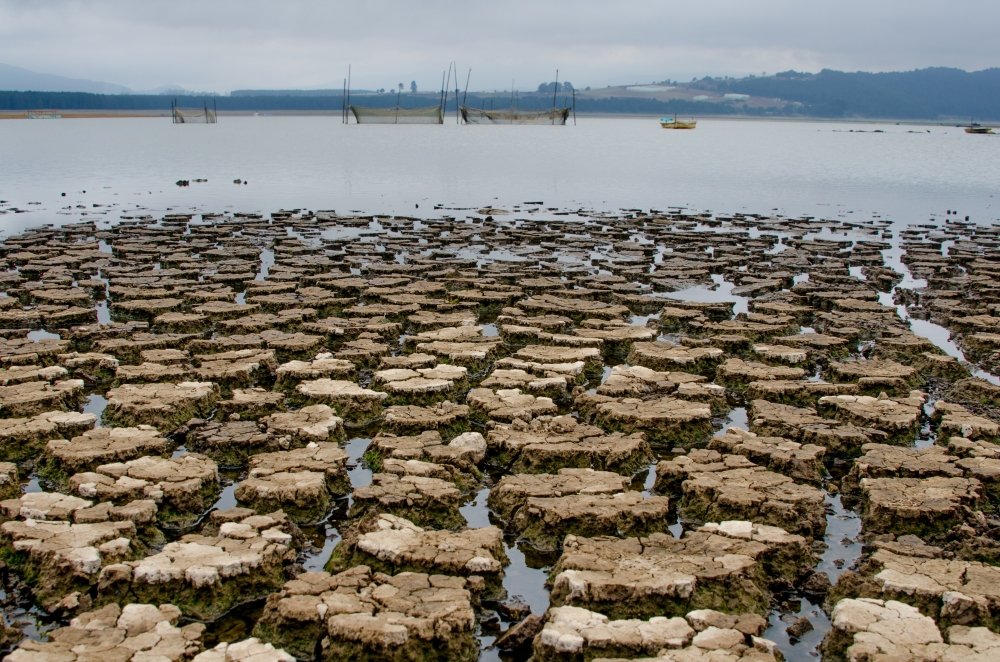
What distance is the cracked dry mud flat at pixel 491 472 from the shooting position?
5.02 meters

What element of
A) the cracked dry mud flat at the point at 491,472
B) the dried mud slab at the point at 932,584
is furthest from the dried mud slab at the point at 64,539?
the dried mud slab at the point at 932,584

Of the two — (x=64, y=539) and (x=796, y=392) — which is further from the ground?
(x=796, y=392)

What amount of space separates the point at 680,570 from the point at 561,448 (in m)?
2.10

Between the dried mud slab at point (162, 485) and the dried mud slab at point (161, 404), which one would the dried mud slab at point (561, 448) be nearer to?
the dried mud slab at point (162, 485)

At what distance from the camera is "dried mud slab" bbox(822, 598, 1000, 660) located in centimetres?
466

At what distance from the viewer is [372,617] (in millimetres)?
4875

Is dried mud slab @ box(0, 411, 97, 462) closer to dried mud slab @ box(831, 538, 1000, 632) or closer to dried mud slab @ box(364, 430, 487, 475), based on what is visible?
dried mud slab @ box(364, 430, 487, 475)

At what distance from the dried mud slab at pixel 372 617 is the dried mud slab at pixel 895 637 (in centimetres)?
190

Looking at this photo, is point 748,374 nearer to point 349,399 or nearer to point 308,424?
point 349,399

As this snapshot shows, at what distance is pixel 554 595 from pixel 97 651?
233 cm

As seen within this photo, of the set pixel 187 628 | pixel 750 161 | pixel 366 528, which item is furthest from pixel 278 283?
pixel 750 161

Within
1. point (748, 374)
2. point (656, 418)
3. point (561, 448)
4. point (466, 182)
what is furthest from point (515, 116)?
point (561, 448)

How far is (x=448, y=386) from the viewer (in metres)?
8.98

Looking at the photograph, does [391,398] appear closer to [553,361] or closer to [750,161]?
[553,361]
